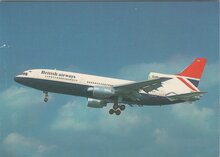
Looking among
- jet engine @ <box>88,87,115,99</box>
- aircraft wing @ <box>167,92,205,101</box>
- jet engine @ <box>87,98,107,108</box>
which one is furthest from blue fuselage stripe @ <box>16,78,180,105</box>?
aircraft wing @ <box>167,92,205,101</box>

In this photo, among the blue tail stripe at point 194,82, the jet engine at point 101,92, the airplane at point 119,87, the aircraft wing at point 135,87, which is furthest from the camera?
the blue tail stripe at point 194,82

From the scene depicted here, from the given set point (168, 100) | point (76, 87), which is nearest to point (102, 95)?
point (76, 87)

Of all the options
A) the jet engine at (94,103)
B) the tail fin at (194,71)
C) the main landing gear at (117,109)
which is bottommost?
the main landing gear at (117,109)

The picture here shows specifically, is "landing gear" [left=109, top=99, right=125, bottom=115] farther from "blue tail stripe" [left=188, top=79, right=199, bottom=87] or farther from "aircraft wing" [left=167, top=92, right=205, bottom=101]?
"blue tail stripe" [left=188, top=79, right=199, bottom=87]

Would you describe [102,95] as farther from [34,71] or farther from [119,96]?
[34,71]

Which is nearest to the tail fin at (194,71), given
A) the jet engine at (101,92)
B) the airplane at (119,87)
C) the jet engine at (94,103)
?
the airplane at (119,87)

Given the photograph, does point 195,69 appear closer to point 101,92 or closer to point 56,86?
point 101,92

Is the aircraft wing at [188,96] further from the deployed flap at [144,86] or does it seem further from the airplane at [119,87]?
the deployed flap at [144,86]

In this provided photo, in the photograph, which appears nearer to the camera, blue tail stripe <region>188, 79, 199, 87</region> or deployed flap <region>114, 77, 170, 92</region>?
deployed flap <region>114, 77, 170, 92</region>

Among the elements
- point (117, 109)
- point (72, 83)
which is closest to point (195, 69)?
point (117, 109)
